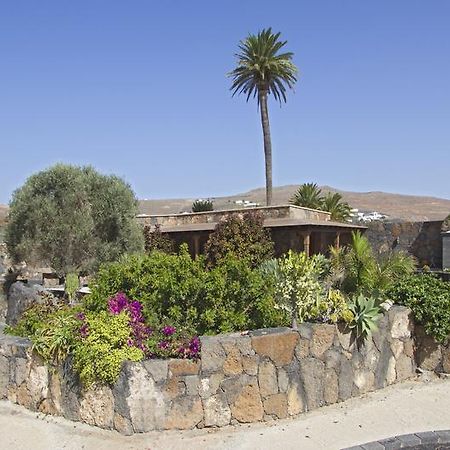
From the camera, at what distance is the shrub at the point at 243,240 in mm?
17234

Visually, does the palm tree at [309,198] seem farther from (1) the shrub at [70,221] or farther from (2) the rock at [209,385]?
(2) the rock at [209,385]

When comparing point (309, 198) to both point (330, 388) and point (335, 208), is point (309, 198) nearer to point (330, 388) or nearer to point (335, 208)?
point (335, 208)

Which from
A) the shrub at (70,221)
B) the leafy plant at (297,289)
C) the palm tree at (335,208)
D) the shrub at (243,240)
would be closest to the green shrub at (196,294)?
the leafy plant at (297,289)

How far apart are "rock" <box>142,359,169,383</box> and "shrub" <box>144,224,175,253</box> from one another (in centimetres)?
1367

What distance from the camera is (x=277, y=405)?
6.16 metres

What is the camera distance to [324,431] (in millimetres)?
5777

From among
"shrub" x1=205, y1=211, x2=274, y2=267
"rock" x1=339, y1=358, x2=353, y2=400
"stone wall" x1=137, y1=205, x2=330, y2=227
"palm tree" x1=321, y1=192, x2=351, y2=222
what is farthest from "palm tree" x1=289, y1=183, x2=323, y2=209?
"rock" x1=339, y1=358, x2=353, y2=400

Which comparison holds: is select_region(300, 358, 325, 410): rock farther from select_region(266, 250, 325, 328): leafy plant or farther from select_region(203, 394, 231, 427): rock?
select_region(203, 394, 231, 427): rock

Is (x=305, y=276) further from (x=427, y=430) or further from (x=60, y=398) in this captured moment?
(x=60, y=398)

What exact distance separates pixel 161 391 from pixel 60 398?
4.47 feet

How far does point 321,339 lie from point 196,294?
178 cm

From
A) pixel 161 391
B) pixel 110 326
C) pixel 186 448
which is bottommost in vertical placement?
pixel 186 448

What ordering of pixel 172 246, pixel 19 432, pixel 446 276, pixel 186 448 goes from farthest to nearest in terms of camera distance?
pixel 172 246, pixel 446 276, pixel 19 432, pixel 186 448

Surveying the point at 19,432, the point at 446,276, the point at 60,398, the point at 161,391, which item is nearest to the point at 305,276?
the point at 161,391
